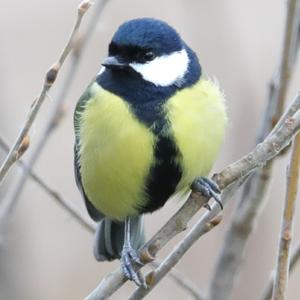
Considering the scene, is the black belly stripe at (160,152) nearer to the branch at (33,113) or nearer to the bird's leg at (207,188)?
the bird's leg at (207,188)

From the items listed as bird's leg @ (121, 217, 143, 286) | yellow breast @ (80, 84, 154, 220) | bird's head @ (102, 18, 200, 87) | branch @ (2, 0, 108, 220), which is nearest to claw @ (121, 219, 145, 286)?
bird's leg @ (121, 217, 143, 286)

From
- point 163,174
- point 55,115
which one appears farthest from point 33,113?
point 163,174

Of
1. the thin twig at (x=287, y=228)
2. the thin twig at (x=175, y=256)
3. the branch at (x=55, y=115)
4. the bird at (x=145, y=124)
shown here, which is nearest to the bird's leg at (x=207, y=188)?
the bird at (x=145, y=124)

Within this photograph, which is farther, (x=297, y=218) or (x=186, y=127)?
(x=297, y=218)

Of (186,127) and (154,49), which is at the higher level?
(154,49)

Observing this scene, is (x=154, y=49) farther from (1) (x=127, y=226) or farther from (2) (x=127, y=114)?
(1) (x=127, y=226)

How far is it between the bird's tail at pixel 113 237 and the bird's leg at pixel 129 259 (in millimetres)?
19

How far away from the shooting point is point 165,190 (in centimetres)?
212

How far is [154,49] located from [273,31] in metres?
2.08

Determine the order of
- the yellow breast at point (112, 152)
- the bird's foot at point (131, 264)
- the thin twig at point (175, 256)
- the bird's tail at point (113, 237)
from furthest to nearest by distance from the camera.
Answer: the bird's tail at point (113, 237) → the yellow breast at point (112, 152) → the bird's foot at point (131, 264) → the thin twig at point (175, 256)

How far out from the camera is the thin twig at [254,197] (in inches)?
69.9

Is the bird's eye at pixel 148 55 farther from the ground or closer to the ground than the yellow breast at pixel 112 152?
farther from the ground

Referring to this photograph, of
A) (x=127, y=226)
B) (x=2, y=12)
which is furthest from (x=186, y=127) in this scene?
(x=2, y=12)

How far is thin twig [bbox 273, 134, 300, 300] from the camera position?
4.63ft
